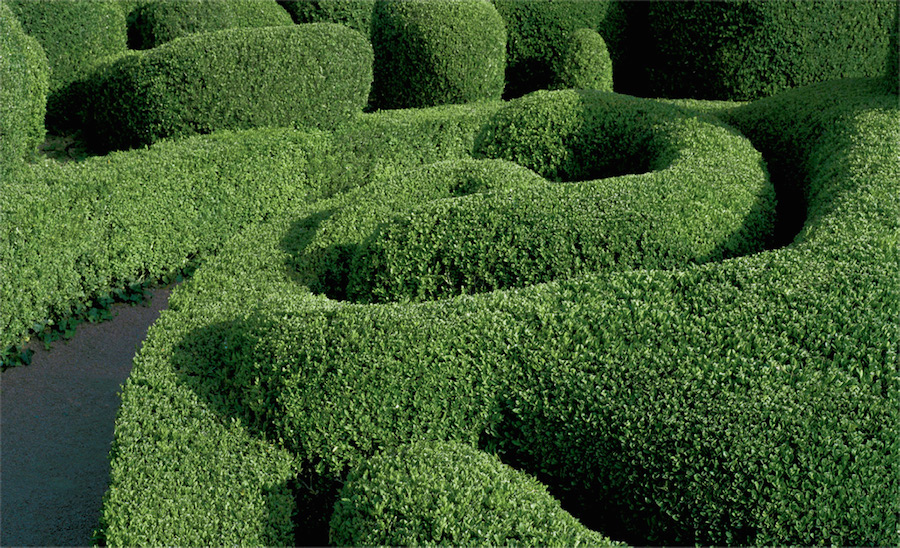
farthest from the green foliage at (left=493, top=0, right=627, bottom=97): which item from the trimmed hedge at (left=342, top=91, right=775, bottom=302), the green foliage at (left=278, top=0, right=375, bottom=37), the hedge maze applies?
the trimmed hedge at (left=342, top=91, right=775, bottom=302)

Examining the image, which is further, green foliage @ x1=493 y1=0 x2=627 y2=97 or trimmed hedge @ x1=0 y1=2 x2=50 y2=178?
green foliage @ x1=493 y1=0 x2=627 y2=97

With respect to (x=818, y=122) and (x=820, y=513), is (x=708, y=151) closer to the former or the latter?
(x=818, y=122)

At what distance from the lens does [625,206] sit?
7.57 m

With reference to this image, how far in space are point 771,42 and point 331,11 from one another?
754cm

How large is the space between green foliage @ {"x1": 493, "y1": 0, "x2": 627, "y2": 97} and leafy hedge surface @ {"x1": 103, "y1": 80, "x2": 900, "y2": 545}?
29.5 ft

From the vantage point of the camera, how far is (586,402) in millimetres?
5277

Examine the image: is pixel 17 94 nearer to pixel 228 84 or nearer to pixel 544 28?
pixel 228 84

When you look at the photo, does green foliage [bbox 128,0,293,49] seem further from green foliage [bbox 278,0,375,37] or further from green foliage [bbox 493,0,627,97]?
green foliage [bbox 493,0,627,97]

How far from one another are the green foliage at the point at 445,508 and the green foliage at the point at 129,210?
16.0 ft

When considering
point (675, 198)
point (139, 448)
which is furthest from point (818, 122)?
point (139, 448)

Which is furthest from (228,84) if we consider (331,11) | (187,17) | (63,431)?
(63,431)

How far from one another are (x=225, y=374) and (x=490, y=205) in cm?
293

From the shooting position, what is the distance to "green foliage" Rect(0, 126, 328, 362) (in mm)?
8078

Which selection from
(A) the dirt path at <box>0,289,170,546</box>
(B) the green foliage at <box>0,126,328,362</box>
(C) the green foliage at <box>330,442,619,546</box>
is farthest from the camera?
(B) the green foliage at <box>0,126,328,362</box>
